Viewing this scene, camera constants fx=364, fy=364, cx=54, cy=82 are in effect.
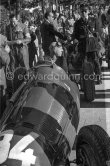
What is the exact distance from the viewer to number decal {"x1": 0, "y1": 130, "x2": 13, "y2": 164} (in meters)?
3.09

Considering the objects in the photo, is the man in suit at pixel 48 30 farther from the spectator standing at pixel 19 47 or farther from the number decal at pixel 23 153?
the number decal at pixel 23 153

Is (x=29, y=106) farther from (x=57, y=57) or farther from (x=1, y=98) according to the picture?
(x=57, y=57)

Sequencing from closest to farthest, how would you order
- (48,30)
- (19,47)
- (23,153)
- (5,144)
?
(23,153)
(5,144)
(48,30)
(19,47)

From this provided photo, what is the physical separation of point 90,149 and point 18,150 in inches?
27.9

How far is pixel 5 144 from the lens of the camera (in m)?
3.24

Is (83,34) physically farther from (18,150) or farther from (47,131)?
(18,150)

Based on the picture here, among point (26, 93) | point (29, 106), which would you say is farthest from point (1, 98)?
point (29, 106)

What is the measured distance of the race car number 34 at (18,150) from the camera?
3053 mm

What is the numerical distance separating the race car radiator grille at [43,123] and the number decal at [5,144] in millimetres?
251

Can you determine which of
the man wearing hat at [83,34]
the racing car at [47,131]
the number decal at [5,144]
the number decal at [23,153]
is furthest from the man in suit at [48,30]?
the number decal at [23,153]

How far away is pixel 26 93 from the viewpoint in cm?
441

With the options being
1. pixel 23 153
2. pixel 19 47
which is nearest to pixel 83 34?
pixel 19 47

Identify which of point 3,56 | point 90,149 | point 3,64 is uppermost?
point 3,56

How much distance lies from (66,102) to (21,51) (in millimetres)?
4239
